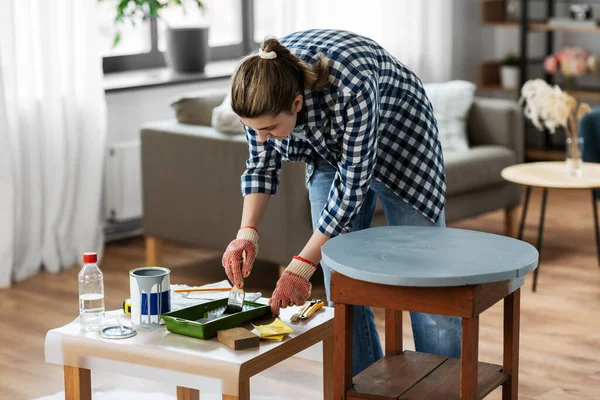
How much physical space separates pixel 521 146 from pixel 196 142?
5.32 feet

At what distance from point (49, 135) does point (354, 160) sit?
235cm

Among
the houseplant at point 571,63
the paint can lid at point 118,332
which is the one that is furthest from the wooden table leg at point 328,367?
the houseplant at point 571,63

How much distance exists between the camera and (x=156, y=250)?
428 centimetres

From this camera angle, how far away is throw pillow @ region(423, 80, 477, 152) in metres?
4.63

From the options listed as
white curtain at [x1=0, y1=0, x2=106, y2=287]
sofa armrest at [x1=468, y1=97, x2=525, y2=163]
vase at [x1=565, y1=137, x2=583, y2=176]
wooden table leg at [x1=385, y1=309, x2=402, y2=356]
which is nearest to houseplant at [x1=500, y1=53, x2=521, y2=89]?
sofa armrest at [x1=468, y1=97, x2=525, y2=163]

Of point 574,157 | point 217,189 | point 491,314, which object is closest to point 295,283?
point 491,314

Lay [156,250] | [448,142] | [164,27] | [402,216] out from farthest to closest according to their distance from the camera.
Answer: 1. [164,27]
2. [448,142]
3. [156,250]
4. [402,216]

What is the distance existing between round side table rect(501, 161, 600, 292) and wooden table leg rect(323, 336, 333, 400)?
1705mm

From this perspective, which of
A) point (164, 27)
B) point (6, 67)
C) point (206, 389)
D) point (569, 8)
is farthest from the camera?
point (569, 8)

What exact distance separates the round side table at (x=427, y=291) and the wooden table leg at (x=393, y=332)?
0.06ft

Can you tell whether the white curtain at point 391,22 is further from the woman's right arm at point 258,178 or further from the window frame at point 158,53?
the woman's right arm at point 258,178

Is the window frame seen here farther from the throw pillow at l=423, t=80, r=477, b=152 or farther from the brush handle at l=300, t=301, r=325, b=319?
the brush handle at l=300, t=301, r=325, b=319

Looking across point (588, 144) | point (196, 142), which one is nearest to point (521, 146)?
point (588, 144)

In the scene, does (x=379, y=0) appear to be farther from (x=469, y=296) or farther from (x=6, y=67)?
(x=469, y=296)
